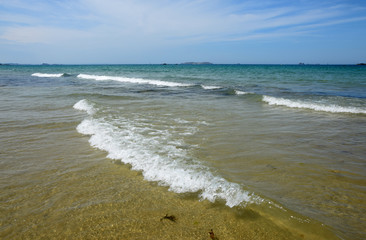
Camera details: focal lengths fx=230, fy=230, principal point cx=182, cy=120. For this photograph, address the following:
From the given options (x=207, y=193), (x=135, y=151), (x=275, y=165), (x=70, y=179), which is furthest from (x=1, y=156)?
(x=275, y=165)

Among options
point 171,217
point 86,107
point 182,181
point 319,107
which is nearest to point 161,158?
point 182,181

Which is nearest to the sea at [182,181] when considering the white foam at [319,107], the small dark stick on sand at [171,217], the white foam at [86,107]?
the small dark stick on sand at [171,217]

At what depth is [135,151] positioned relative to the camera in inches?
203

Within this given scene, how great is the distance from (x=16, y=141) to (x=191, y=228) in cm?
562

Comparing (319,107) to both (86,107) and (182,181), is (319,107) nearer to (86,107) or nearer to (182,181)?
(182,181)

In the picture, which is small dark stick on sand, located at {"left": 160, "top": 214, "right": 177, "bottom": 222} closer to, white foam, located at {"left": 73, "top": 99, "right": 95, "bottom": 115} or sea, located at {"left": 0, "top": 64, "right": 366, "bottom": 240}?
sea, located at {"left": 0, "top": 64, "right": 366, "bottom": 240}

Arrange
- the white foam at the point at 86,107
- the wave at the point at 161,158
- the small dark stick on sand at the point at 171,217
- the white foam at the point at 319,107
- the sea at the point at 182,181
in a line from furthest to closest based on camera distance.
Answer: the white foam at the point at 319,107, the white foam at the point at 86,107, the wave at the point at 161,158, the small dark stick on sand at the point at 171,217, the sea at the point at 182,181

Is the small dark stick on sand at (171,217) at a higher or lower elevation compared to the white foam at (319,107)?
lower

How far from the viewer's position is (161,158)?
185 inches

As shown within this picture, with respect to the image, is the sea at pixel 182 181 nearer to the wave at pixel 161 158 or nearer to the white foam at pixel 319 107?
the wave at pixel 161 158

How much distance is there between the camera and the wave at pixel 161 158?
3.50m

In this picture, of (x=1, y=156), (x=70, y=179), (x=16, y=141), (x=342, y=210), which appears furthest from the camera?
(x=16, y=141)

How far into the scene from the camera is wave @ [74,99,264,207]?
350 centimetres

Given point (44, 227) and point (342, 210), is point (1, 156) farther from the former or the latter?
point (342, 210)
